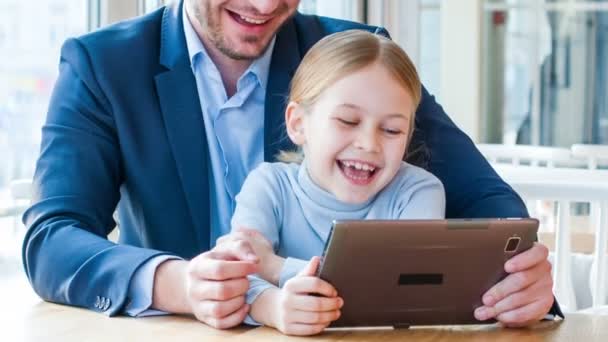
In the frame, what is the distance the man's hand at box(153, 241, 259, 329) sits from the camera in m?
1.37

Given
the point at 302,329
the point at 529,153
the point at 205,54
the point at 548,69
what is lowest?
the point at 529,153

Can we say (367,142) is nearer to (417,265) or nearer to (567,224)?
(417,265)

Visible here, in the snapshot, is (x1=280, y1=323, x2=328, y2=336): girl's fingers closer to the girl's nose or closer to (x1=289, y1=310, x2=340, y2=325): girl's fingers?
(x1=289, y1=310, x2=340, y2=325): girl's fingers

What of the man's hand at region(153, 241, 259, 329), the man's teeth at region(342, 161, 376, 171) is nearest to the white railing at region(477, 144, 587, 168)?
the man's teeth at region(342, 161, 376, 171)

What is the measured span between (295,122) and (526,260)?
454 mm

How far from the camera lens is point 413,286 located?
53.9 inches

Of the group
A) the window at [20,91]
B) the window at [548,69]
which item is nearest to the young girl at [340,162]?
the window at [20,91]

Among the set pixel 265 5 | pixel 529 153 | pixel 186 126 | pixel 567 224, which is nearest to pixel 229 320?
pixel 186 126

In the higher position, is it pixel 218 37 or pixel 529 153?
pixel 218 37

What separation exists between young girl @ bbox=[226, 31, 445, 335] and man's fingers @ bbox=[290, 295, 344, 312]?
12cm

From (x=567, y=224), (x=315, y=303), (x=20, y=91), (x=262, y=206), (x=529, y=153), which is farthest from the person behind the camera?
(x=529, y=153)

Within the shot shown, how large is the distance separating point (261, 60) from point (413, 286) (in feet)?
2.27

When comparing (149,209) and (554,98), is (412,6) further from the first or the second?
(149,209)

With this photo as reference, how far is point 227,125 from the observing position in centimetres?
191
